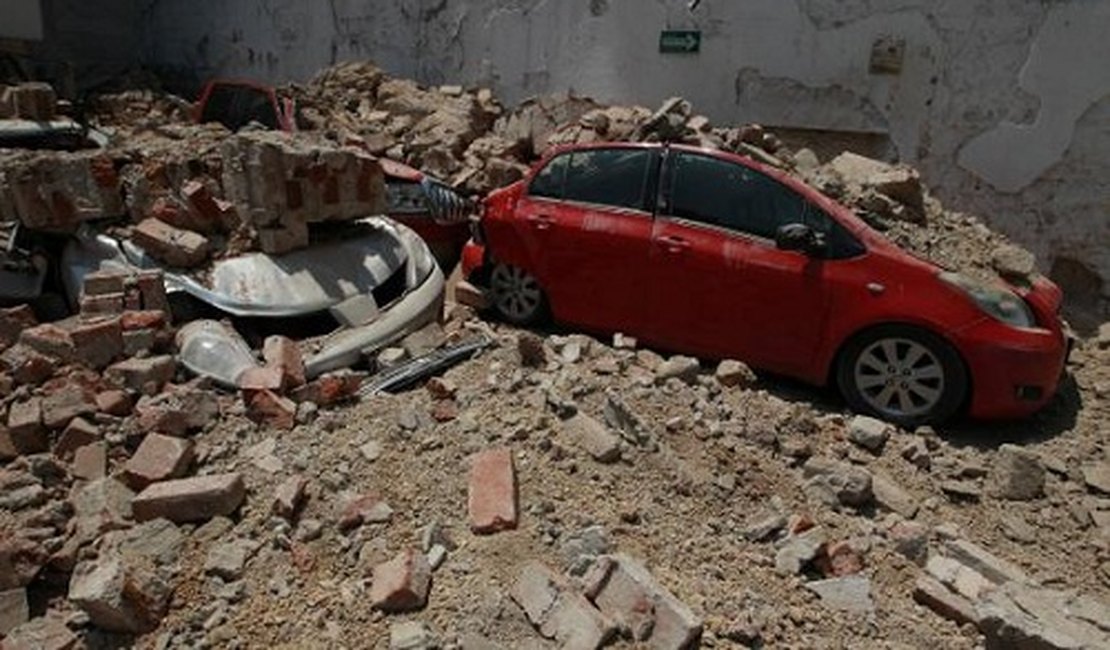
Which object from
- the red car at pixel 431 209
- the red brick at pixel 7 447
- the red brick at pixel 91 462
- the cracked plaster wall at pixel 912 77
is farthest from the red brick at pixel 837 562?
the cracked plaster wall at pixel 912 77

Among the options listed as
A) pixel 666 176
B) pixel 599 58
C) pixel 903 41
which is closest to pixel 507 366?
pixel 666 176

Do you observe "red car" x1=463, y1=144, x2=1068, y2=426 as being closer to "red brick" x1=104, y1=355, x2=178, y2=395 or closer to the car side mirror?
the car side mirror

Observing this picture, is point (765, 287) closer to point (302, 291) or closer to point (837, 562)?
point (837, 562)

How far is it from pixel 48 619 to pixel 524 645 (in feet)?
6.20

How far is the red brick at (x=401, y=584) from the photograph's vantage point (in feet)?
9.89

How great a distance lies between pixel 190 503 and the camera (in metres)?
3.55

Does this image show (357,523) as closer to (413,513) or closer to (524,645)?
(413,513)

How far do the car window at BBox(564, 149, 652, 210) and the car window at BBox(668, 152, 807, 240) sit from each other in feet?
0.76

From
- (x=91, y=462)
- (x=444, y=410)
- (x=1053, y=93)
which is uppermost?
(x=1053, y=93)

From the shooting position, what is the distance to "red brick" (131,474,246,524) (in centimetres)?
354

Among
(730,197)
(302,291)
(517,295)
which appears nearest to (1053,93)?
(730,197)

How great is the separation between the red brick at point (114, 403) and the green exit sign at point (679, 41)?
7095 millimetres

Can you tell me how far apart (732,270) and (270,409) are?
2.95 meters

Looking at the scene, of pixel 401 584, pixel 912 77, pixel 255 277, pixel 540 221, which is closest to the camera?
pixel 401 584
